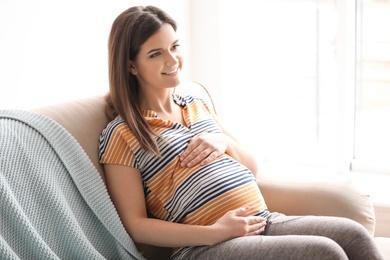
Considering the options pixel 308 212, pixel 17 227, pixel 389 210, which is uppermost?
pixel 17 227

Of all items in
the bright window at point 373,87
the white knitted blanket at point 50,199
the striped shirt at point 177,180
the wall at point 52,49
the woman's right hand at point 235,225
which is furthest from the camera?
the bright window at point 373,87

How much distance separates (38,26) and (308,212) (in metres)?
1.16

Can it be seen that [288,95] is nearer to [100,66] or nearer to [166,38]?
[100,66]

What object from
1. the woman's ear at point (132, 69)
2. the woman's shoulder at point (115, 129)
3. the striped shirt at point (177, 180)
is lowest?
the striped shirt at point (177, 180)

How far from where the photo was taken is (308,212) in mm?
2129

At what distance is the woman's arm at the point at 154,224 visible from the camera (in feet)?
5.94

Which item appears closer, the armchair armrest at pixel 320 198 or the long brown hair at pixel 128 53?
the long brown hair at pixel 128 53

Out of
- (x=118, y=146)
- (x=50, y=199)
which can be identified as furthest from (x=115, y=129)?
(x=50, y=199)

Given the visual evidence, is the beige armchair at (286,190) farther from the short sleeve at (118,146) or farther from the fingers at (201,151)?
the fingers at (201,151)

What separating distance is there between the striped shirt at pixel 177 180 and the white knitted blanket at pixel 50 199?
113 mm

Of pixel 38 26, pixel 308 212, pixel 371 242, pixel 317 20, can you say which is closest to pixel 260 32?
pixel 317 20

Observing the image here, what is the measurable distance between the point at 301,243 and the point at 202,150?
41cm

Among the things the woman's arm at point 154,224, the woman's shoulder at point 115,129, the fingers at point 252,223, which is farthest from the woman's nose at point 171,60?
the fingers at point 252,223

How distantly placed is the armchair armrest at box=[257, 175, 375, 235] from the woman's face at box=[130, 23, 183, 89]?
1.57ft
